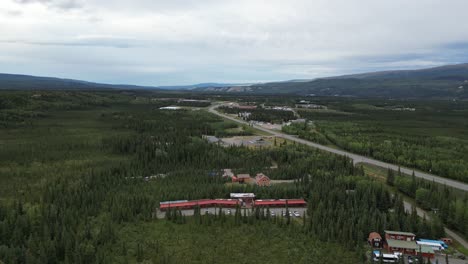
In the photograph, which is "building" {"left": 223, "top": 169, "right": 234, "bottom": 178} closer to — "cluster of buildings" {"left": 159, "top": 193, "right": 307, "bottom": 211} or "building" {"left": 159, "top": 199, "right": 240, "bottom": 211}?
"cluster of buildings" {"left": 159, "top": 193, "right": 307, "bottom": 211}

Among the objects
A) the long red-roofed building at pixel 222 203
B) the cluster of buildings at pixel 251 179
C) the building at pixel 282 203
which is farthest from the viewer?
the cluster of buildings at pixel 251 179

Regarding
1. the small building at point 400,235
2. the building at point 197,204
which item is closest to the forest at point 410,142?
the small building at point 400,235

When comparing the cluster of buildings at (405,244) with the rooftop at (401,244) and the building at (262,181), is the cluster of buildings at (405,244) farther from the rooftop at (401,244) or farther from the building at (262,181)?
the building at (262,181)

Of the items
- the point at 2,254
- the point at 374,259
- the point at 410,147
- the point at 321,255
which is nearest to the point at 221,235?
the point at 321,255

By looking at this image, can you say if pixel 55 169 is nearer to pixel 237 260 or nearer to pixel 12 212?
pixel 12 212

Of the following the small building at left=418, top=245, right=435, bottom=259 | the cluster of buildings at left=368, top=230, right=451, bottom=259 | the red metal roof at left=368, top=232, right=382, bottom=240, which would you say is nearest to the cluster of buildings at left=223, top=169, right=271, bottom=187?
the red metal roof at left=368, top=232, right=382, bottom=240

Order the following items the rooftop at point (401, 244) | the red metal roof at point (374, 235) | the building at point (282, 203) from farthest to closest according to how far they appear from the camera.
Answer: the building at point (282, 203)
the red metal roof at point (374, 235)
the rooftop at point (401, 244)

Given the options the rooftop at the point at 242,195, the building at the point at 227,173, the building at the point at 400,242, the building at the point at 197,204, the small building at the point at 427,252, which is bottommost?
the small building at the point at 427,252
